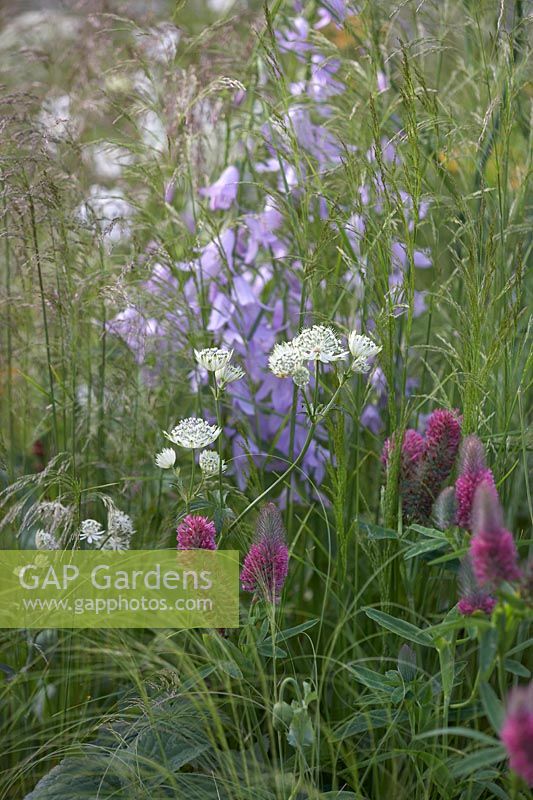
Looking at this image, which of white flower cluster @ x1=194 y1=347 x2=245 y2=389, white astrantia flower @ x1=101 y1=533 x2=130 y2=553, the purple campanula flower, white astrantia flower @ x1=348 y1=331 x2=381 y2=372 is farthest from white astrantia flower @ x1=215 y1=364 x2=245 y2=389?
the purple campanula flower

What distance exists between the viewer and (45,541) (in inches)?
Answer: 54.2

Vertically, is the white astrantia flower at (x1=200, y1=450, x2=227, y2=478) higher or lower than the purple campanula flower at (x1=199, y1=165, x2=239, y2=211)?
lower

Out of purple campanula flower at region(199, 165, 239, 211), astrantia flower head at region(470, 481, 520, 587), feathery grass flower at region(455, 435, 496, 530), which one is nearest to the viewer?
astrantia flower head at region(470, 481, 520, 587)

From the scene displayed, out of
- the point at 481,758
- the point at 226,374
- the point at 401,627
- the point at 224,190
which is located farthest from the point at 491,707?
the point at 224,190

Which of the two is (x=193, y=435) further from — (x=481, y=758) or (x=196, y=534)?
(x=481, y=758)

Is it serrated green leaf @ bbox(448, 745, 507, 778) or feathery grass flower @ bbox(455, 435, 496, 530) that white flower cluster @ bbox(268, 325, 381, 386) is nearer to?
feathery grass flower @ bbox(455, 435, 496, 530)

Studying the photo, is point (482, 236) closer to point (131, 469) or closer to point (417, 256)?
point (417, 256)

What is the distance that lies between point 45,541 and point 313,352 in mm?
483

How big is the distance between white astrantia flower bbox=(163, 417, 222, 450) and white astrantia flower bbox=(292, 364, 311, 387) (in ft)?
0.37

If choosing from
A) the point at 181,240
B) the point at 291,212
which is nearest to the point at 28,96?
the point at 181,240

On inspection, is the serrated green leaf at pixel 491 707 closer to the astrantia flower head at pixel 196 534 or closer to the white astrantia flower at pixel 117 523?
the astrantia flower head at pixel 196 534

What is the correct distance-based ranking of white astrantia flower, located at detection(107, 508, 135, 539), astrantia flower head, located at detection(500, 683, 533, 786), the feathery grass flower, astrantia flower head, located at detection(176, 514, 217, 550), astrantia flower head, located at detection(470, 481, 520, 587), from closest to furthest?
astrantia flower head, located at detection(500, 683, 533, 786), astrantia flower head, located at detection(470, 481, 520, 587), the feathery grass flower, astrantia flower head, located at detection(176, 514, 217, 550), white astrantia flower, located at detection(107, 508, 135, 539)

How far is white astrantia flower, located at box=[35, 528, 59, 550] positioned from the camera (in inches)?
53.6

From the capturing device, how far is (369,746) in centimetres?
134
